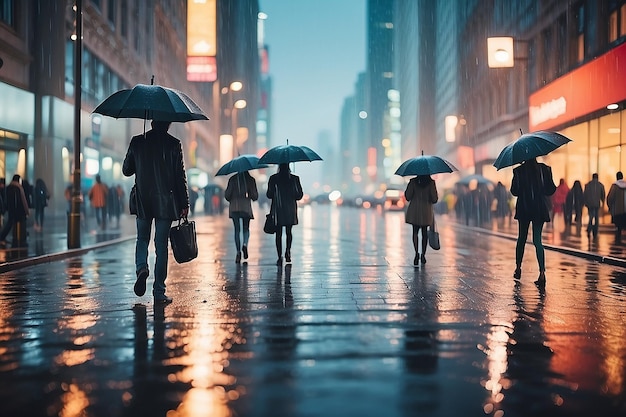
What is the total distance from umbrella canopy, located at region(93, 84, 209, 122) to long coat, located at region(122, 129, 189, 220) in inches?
16.3

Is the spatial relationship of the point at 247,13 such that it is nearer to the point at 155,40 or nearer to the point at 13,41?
the point at 155,40

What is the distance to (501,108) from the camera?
4700 cm

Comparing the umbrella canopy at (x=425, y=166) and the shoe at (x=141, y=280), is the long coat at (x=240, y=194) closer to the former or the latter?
the umbrella canopy at (x=425, y=166)

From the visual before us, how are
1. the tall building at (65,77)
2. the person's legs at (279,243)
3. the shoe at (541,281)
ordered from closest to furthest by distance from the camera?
the shoe at (541,281) → the person's legs at (279,243) → the tall building at (65,77)

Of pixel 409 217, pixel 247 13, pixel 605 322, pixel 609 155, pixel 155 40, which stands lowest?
pixel 605 322

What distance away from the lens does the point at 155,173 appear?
26.1 feet

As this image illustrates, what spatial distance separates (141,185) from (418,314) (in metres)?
3.35

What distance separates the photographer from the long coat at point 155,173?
795cm

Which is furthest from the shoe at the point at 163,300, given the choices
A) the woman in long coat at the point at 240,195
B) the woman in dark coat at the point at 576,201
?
the woman in dark coat at the point at 576,201

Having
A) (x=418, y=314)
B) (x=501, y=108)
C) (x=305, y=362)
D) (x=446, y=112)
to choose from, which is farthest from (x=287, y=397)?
(x=446, y=112)

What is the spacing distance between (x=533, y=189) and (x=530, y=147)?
620 millimetres

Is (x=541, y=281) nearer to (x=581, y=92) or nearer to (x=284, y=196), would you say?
(x=284, y=196)

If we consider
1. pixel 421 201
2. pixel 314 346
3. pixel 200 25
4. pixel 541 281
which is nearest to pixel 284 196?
pixel 421 201

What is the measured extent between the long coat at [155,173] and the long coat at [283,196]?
445 cm
